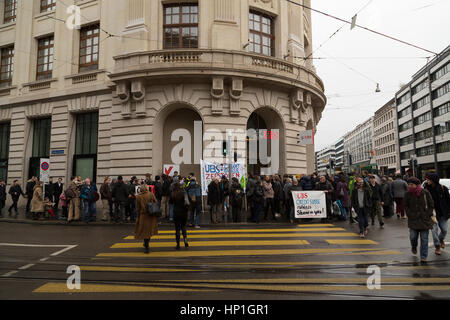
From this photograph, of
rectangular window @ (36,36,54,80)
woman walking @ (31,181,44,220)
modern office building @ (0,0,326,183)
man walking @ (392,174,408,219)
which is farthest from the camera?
rectangular window @ (36,36,54,80)

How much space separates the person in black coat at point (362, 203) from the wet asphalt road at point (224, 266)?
1.29 feet

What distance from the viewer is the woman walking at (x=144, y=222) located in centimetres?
720

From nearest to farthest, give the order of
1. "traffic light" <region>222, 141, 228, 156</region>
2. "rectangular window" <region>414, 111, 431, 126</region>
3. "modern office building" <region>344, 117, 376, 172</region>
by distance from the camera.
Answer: "traffic light" <region>222, 141, 228, 156</region>
"rectangular window" <region>414, 111, 431, 126</region>
"modern office building" <region>344, 117, 376, 172</region>

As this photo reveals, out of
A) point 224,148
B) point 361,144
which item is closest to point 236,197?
point 224,148

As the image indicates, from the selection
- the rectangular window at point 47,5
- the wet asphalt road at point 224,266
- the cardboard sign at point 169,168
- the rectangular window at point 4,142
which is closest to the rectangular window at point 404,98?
the cardboard sign at point 169,168

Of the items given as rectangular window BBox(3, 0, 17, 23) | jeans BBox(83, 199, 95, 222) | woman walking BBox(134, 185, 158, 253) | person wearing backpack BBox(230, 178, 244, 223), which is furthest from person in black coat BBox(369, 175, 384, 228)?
rectangular window BBox(3, 0, 17, 23)

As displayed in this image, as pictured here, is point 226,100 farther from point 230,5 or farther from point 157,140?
point 230,5

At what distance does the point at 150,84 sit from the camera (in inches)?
618

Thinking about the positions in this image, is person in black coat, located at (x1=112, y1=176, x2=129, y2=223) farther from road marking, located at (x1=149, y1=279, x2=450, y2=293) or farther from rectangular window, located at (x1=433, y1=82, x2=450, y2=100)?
rectangular window, located at (x1=433, y1=82, x2=450, y2=100)

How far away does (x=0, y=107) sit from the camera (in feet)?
69.6

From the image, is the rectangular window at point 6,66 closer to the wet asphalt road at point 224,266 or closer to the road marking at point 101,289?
the wet asphalt road at point 224,266

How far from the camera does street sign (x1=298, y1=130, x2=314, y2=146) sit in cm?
1639

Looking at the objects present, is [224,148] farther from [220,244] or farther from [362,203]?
[362,203]

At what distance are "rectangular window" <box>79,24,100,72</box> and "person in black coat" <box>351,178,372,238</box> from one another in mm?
16766
